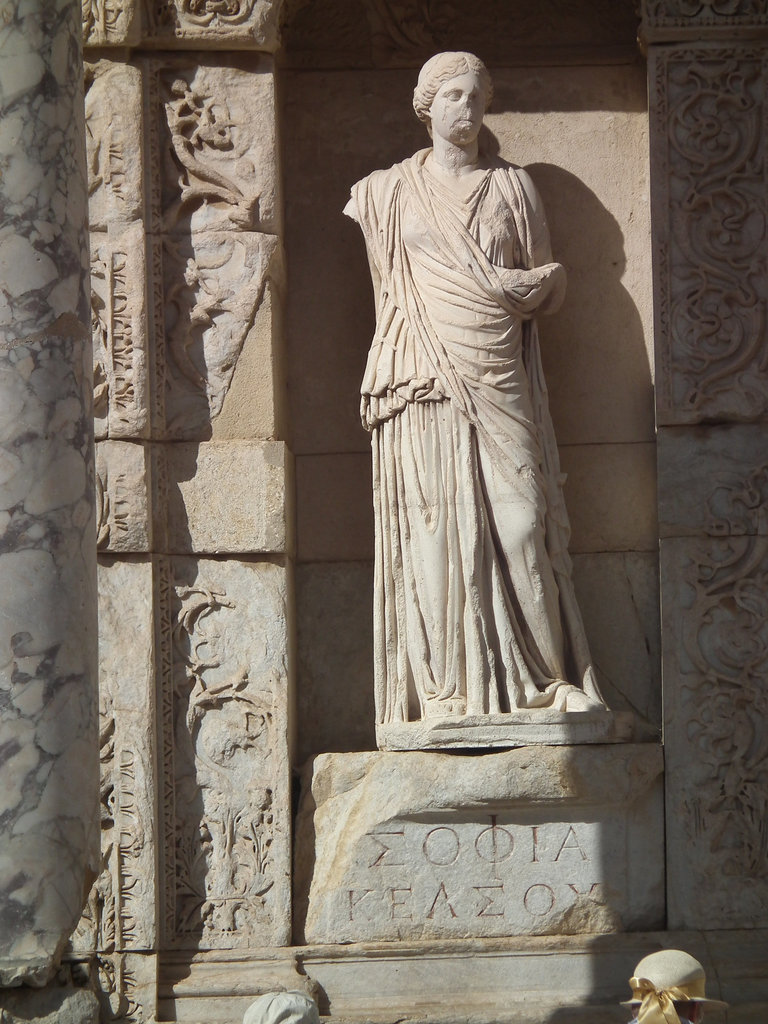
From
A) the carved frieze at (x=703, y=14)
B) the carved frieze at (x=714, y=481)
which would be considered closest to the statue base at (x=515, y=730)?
the carved frieze at (x=714, y=481)

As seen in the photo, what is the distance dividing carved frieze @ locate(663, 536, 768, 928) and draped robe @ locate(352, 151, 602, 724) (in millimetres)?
391

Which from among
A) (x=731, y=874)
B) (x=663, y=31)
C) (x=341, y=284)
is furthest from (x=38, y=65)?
(x=731, y=874)

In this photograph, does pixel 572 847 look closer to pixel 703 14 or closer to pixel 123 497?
pixel 123 497

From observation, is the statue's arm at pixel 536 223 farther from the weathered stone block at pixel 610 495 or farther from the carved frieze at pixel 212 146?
the carved frieze at pixel 212 146

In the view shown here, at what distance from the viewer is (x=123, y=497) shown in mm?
7102

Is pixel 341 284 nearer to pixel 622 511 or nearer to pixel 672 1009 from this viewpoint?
pixel 622 511

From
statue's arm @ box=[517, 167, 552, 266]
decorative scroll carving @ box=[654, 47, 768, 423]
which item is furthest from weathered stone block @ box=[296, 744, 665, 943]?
statue's arm @ box=[517, 167, 552, 266]

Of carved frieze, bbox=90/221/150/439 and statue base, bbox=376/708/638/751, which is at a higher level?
carved frieze, bbox=90/221/150/439

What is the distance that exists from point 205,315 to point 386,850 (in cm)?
221

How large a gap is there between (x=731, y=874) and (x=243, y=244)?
3.12m

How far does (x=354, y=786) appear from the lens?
7.11 m

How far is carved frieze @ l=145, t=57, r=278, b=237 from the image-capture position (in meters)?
7.34

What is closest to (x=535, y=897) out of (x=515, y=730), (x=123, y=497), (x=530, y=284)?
(x=515, y=730)

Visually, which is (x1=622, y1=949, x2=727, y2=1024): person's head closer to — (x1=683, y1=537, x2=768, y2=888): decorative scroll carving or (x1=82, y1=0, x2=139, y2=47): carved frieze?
(x1=683, y1=537, x2=768, y2=888): decorative scroll carving
